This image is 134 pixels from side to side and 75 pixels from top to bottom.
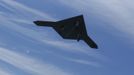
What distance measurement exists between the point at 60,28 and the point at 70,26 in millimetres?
1737

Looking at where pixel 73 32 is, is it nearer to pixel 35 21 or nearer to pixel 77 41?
pixel 77 41

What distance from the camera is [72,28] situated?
54375 millimetres

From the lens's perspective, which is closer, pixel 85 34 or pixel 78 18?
pixel 78 18

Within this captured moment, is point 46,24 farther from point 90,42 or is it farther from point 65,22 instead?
point 90,42

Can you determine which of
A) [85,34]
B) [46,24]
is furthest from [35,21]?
[85,34]

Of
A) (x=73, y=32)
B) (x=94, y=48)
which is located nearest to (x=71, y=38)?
(x=73, y=32)

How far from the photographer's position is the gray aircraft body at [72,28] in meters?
51.8

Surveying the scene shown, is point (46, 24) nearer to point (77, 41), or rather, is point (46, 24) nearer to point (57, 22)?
point (57, 22)

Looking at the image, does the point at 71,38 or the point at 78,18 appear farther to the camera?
the point at 71,38

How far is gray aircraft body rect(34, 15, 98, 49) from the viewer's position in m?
51.8

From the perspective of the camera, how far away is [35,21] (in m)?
53.4

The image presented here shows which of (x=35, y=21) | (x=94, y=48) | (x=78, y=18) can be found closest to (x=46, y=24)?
(x=35, y=21)

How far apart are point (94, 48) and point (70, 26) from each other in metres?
6.32

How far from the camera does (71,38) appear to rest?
2157 inches
